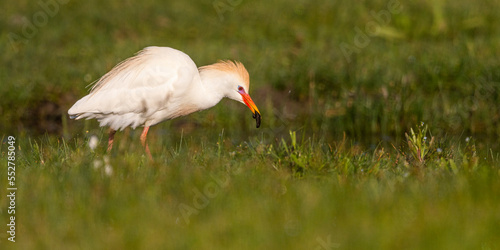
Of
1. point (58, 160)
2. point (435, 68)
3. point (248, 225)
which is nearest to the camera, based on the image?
point (248, 225)

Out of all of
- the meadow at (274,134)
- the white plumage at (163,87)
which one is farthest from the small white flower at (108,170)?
the white plumage at (163,87)

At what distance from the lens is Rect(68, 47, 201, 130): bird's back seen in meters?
6.20

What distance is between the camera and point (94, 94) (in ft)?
21.0

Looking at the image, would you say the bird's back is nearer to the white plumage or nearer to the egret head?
the white plumage

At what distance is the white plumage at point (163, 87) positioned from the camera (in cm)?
620

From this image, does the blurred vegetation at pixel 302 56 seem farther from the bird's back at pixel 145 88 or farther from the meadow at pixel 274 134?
the bird's back at pixel 145 88

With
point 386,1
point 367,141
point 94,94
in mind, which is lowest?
point 367,141

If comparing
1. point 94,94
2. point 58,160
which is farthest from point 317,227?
point 94,94

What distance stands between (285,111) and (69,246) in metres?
5.66

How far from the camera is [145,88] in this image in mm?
6266

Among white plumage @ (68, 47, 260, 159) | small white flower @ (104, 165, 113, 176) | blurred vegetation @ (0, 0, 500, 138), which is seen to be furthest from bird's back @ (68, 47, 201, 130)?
blurred vegetation @ (0, 0, 500, 138)

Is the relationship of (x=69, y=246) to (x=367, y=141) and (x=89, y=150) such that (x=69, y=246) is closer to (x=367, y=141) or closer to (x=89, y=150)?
(x=89, y=150)

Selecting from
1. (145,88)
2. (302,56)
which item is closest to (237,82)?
(145,88)

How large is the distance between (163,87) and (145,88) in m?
0.17
